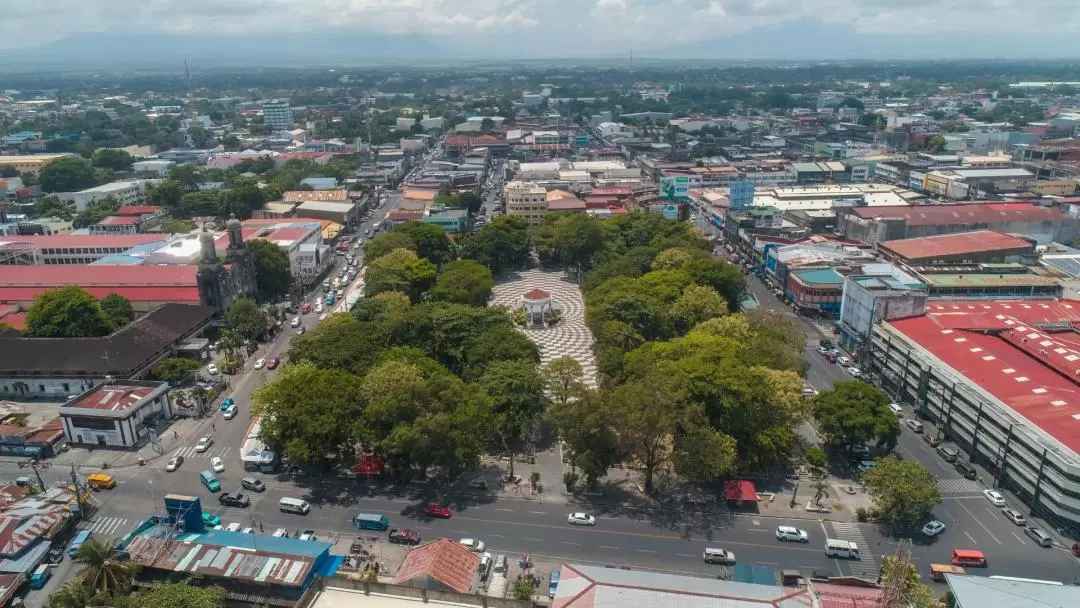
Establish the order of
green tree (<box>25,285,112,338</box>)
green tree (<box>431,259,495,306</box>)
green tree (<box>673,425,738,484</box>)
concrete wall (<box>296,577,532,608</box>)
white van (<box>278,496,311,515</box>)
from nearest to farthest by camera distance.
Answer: concrete wall (<box>296,577,532,608</box>), green tree (<box>673,425,738,484</box>), white van (<box>278,496,311,515</box>), green tree (<box>25,285,112,338</box>), green tree (<box>431,259,495,306</box>)

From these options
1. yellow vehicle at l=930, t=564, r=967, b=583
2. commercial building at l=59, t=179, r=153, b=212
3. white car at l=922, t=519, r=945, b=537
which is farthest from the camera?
commercial building at l=59, t=179, r=153, b=212

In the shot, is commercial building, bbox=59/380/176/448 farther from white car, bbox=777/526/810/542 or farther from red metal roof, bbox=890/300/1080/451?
red metal roof, bbox=890/300/1080/451

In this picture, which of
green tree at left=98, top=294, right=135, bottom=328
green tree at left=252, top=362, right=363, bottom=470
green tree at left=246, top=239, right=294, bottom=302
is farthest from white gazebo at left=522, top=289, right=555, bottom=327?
green tree at left=98, top=294, right=135, bottom=328

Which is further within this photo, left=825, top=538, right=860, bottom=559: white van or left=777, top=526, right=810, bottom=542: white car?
left=777, top=526, right=810, bottom=542: white car

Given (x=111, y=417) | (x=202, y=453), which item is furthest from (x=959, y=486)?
(x=111, y=417)

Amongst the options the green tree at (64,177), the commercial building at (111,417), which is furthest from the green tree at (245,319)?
the green tree at (64,177)

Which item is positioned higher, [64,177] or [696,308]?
[64,177]

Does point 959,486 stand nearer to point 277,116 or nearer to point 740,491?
point 740,491
